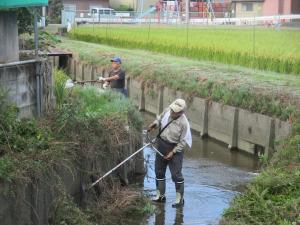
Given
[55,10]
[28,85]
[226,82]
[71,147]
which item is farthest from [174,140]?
[55,10]

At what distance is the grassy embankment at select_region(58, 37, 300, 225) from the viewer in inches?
292

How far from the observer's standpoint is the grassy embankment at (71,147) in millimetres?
7953

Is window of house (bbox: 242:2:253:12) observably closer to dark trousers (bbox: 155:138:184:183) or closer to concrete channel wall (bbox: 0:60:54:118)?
dark trousers (bbox: 155:138:184:183)

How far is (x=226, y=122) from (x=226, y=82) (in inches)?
57.1

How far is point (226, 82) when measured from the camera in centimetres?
1680

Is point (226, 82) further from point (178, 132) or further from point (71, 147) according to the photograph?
point (71, 147)

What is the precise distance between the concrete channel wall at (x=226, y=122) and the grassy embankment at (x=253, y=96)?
0.22 metres

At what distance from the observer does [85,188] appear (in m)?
9.59

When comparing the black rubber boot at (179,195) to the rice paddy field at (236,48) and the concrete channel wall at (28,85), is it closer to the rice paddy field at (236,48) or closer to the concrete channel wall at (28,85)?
the concrete channel wall at (28,85)

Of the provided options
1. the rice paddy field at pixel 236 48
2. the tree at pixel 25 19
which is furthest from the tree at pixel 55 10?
the tree at pixel 25 19

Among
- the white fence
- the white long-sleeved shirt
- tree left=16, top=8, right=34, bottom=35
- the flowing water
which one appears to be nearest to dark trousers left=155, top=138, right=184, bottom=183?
the white long-sleeved shirt

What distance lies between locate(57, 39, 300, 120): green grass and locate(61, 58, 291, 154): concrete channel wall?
21 centimetres

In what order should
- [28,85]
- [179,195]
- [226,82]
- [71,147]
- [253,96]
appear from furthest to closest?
[226,82] → [253,96] → [179,195] → [28,85] → [71,147]

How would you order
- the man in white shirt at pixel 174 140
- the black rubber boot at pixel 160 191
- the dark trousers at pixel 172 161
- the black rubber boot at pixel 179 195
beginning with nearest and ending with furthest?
the man in white shirt at pixel 174 140, the dark trousers at pixel 172 161, the black rubber boot at pixel 179 195, the black rubber boot at pixel 160 191
